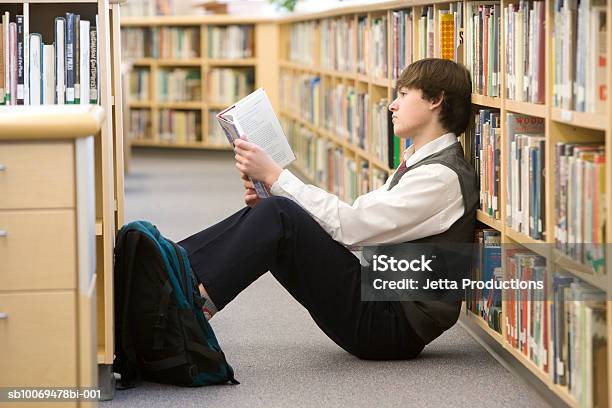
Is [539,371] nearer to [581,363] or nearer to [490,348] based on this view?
[581,363]

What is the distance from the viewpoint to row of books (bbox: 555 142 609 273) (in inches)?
85.3

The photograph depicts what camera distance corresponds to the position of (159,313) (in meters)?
2.70

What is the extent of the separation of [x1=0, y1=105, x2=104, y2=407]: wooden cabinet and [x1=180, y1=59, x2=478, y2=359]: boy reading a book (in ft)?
1.89

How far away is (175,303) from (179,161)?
6574 mm

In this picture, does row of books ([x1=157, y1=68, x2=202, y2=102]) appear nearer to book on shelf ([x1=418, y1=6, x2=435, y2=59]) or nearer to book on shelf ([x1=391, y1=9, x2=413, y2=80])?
book on shelf ([x1=391, y1=9, x2=413, y2=80])

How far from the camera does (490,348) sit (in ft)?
10.4

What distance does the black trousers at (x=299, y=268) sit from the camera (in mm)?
2770

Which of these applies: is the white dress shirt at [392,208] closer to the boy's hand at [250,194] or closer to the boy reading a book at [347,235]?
the boy reading a book at [347,235]

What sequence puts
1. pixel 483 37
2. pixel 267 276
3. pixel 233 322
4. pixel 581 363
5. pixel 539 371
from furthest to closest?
pixel 267 276 < pixel 233 322 < pixel 483 37 < pixel 539 371 < pixel 581 363

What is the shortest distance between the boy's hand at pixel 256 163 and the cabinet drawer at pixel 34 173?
80 cm

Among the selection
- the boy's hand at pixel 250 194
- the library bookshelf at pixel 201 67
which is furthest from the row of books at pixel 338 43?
the library bookshelf at pixel 201 67

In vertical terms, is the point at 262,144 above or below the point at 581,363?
above

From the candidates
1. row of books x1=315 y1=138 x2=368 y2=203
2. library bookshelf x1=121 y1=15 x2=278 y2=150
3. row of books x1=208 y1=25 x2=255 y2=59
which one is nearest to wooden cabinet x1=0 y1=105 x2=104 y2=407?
row of books x1=315 y1=138 x2=368 y2=203

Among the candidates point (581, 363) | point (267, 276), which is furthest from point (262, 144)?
point (267, 276)
